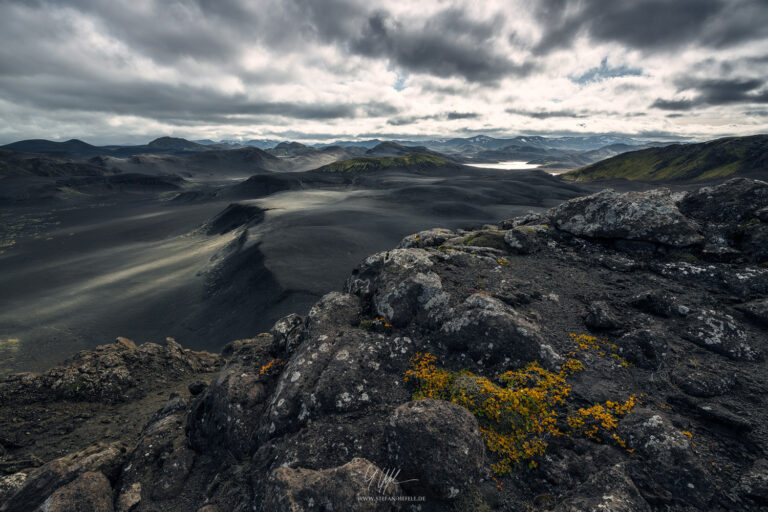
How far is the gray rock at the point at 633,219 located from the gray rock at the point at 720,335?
235 inches

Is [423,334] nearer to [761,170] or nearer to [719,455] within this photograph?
[719,455]

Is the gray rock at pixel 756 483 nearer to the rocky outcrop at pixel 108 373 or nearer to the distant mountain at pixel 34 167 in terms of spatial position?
the rocky outcrop at pixel 108 373

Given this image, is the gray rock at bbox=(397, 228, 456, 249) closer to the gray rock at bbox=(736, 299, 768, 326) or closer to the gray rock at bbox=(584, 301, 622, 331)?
the gray rock at bbox=(584, 301, 622, 331)

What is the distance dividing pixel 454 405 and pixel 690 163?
20507 cm

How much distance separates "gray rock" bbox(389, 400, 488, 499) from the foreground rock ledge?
0.10ft

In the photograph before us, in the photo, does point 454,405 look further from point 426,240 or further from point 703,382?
point 426,240

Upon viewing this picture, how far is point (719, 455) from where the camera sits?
6.00 m

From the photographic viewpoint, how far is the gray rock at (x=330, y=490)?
18.8 ft

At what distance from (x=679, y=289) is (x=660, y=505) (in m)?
9.76

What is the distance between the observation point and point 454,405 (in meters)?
7.14

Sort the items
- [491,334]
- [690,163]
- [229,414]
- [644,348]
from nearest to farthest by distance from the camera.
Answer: [644,348], [229,414], [491,334], [690,163]

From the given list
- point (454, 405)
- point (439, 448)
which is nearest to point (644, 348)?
point (454, 405)

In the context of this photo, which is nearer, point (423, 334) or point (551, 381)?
point (551, 381)

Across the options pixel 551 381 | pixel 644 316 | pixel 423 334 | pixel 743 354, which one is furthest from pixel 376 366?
pixel 743 354
